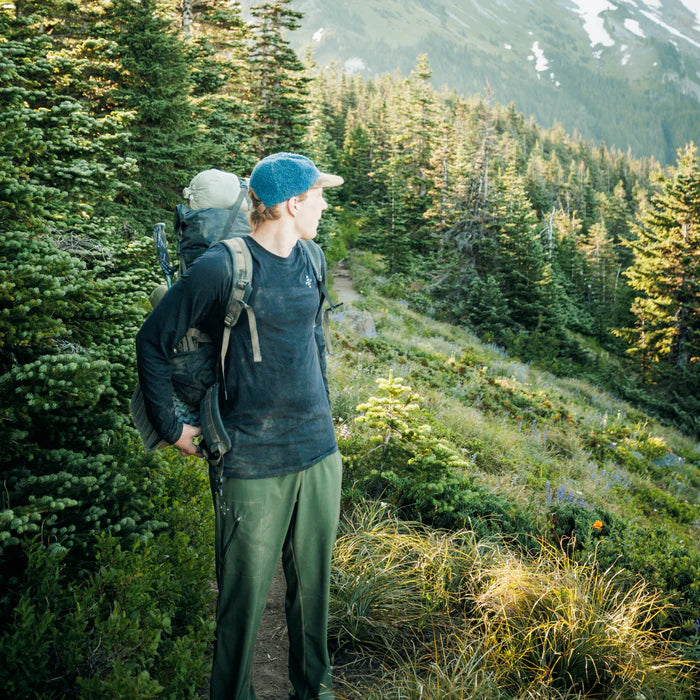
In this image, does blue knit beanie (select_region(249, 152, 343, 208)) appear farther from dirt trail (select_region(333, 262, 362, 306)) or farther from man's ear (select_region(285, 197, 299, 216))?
dirt trail (select_region(333, 262, 362, 306))

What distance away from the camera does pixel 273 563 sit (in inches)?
89.6

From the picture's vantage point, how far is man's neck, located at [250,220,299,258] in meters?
2.16

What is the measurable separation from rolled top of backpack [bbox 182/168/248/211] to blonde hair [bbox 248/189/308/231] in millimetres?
198

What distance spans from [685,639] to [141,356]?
157 inches

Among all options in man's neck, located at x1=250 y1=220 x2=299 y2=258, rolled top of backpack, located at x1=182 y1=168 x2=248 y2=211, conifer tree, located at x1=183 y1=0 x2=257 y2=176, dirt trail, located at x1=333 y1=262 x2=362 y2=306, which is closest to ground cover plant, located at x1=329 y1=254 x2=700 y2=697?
man's neck, located at x1=250 y1=220 x2=299 y2=258

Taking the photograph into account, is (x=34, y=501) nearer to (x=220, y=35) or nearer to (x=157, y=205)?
(x=157, y=205)

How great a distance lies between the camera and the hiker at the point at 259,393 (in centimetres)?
202

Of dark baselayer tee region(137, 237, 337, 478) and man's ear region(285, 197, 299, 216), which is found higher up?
man's ear region(285, 197, 299, 216)

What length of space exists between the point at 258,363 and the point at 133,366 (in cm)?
181

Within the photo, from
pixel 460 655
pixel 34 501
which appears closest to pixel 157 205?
pixel 34 501

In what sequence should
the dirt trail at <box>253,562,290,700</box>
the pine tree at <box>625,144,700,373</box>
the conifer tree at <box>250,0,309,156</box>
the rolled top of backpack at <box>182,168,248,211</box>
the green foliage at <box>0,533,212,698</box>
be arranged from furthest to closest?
the pine tree at <box>625,144,700,373</box> → the conifer tree at <box>250,0,309,156</box> → the dirt trail at <box>253,562,290,700</box> → the rolled top of backpack at <box>182,168,248,211</box> → the green foliage at <box>0,533,212,698</box>

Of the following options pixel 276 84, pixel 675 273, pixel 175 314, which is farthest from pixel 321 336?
pixel 675 273

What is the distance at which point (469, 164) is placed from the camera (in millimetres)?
31922

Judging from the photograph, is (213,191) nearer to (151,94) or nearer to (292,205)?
(292,205)
